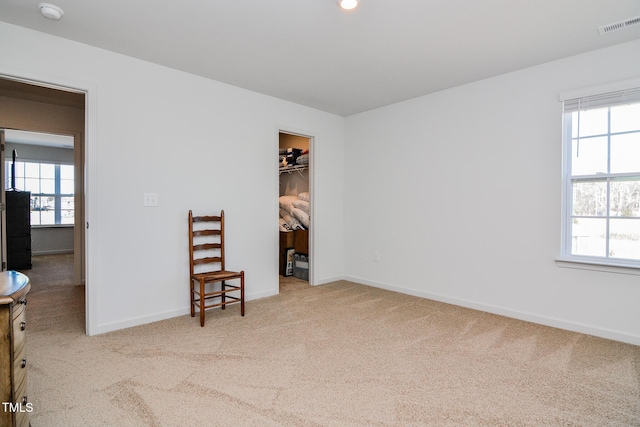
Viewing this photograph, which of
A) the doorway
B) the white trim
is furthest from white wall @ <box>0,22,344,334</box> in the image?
the white trim

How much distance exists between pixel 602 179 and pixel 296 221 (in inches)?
145

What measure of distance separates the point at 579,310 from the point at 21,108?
6.58 metres

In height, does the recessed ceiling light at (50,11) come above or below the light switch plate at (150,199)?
above

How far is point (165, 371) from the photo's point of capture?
226cm

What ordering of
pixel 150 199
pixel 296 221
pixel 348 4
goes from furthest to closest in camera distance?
pixel 296 221, pixel 150 199, pixel 348 4

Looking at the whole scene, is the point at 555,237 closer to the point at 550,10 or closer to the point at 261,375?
the point at 550,10

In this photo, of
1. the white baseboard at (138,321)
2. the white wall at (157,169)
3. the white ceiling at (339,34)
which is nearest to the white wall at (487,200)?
the white ceiling at (339,34)

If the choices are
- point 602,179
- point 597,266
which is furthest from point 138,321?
point 602,179

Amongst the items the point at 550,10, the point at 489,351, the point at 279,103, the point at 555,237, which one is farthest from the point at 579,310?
the point at 279,103

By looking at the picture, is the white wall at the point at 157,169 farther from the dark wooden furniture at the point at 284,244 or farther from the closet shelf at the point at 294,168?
the closet shelf at the point at 294,168

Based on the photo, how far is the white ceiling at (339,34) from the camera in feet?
7.50

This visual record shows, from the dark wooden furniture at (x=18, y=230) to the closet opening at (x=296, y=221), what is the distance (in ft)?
15.2

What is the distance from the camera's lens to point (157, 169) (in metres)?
3.25

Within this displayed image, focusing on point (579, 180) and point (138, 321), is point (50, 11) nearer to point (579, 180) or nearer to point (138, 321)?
point (138, 321)
